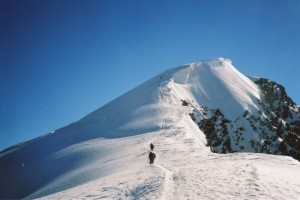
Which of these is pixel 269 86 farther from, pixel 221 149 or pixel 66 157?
pixel 66 157

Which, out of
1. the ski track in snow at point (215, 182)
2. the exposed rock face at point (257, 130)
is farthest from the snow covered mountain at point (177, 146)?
the exposed rock face at point (257, 130)

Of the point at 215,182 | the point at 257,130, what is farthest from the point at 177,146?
the point at 257,130

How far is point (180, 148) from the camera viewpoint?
29734mm

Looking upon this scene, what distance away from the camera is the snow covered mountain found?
14773 mm

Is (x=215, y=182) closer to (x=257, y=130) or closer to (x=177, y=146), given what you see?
(x=177, y=146)

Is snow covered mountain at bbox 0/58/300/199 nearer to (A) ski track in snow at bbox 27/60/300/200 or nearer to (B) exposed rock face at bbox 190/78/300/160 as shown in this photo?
(A) ski track in snow at bbox 27/60/300/200

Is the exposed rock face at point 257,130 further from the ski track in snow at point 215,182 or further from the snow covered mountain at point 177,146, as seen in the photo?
the ski track in snow at point 215,182

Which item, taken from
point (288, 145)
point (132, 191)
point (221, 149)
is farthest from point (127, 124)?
point (288, 145)

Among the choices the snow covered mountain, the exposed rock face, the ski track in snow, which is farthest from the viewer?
the exposed rock face

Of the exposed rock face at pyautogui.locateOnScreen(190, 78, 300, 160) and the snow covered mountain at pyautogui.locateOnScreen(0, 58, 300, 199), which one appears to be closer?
the snow covered mountain at pyautogui.locateOnScreen(0, 58, 300, 199)

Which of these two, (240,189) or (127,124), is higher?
(127,124)

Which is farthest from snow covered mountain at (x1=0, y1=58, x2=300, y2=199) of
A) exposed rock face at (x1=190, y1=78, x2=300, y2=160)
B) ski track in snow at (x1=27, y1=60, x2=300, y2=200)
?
exposed rock face at (x1=190, y1=78, x2=300, y2=160)

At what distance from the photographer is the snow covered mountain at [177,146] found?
14.8 meters

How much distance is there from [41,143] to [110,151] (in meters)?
34.9
